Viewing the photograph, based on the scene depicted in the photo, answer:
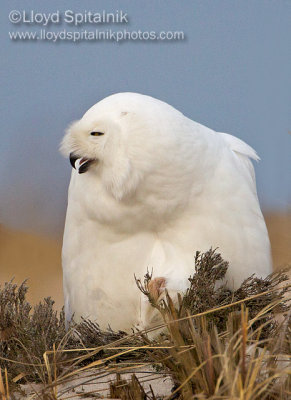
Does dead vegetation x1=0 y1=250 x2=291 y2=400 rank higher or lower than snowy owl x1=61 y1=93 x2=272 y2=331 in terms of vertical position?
lower

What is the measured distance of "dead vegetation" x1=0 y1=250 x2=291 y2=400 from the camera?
172 cm

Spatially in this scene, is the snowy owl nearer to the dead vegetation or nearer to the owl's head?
the owl's head

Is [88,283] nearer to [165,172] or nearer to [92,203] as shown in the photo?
[92,203]

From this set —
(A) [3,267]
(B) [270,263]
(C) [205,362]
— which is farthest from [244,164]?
(A) [3,267]

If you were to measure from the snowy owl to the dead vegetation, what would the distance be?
0.65ft

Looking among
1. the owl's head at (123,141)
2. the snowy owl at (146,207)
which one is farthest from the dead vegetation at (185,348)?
the owl's head at (123,141)

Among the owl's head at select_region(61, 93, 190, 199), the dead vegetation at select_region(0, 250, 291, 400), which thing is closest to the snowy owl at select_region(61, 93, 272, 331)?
the owl's head at select_region(61, 93, 190, 199)

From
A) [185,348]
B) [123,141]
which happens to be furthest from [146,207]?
[185,348]

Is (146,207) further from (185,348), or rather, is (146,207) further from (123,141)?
A: (185,348)

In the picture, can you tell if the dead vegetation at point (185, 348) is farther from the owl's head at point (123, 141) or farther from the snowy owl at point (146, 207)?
the owl's head at point (123, 141)

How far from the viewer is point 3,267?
7.33 meters

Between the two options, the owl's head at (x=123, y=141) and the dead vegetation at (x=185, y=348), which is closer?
the dead vegetation at (x=185, y=348)

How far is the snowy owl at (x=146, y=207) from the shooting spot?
291 centimetres

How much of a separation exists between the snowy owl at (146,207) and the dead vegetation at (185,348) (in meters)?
0.20
